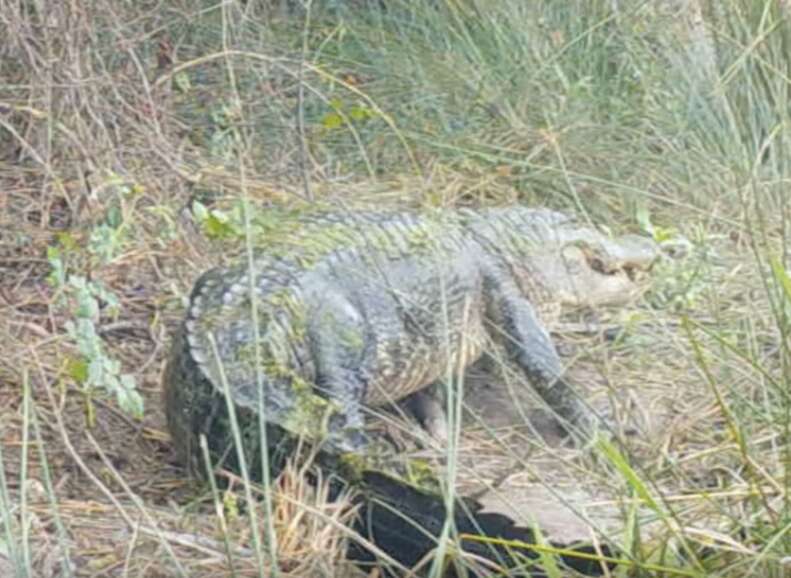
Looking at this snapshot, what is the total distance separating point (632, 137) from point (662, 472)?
2.36 meters

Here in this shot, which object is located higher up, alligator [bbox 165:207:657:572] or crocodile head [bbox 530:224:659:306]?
alligator [bbox 165:207:657:572]

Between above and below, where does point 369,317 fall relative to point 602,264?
above

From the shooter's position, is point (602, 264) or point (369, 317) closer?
point (369, 317)

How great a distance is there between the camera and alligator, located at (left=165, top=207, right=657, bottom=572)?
10.3ft

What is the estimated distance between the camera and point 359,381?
11.8ft

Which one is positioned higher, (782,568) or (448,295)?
(782,568)

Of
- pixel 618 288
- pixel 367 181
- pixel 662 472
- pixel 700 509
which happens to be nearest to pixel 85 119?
pixel 367 181

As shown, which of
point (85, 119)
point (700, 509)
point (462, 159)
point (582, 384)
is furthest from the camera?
point (462, 159)

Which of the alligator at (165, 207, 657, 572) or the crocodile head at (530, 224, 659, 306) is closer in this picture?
the alligator at (165, 207, 657, 572)

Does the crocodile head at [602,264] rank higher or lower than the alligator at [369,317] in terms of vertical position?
lower

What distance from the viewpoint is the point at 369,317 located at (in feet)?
12.4

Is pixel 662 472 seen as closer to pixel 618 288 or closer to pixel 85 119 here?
pixel 618 288

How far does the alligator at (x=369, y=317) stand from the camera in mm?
3137

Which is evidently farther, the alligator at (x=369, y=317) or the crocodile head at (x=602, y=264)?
the crocodile head at (x=602, y=264)
